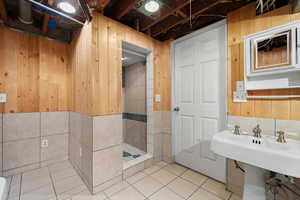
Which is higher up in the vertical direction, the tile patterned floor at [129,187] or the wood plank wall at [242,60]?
the wood plank wall at [242,60]

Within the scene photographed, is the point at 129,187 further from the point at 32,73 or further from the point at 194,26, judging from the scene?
the point at 194,26

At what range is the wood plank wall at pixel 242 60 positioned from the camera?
119 centimetres

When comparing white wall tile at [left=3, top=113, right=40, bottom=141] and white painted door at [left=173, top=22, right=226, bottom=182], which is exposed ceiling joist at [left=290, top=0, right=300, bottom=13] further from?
white wall tile at [left=3, top=113, right=40, bottom=141]

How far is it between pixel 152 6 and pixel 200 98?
1414mm

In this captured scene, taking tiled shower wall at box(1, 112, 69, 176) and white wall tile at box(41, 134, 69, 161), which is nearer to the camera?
tiled shower wall at box(1, 112, 69, 176)

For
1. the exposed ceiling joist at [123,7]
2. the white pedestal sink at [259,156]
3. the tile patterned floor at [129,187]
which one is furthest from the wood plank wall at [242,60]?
the exposed ceiling joist at [123,7]

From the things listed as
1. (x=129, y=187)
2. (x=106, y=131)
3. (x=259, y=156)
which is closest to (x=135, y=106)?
(x=106, y=131)

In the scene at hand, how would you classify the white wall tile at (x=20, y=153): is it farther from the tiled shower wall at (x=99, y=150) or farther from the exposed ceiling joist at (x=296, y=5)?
the exposed ceiling joist at (x=296, y=5)

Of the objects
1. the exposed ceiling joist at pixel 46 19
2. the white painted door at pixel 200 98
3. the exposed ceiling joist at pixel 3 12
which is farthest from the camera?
the white painted door at pixel 200 98

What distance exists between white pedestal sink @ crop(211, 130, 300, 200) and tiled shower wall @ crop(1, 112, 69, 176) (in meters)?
2.48

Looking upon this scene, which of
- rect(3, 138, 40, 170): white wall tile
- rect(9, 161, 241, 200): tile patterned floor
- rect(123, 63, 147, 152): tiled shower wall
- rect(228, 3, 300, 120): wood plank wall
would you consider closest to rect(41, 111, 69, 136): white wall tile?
Answer: rect(3, 138, 40, 170): white wall tile

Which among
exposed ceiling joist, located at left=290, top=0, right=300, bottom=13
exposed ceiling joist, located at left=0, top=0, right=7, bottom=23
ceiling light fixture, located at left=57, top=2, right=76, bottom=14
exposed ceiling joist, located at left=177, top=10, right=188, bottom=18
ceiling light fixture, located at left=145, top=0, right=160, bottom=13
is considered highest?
ceiling light fixture, located at left=145, top=0, right=160, bottom=13

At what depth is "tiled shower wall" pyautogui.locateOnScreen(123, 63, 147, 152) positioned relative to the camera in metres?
2.70

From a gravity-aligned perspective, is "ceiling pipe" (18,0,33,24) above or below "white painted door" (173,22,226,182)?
above
